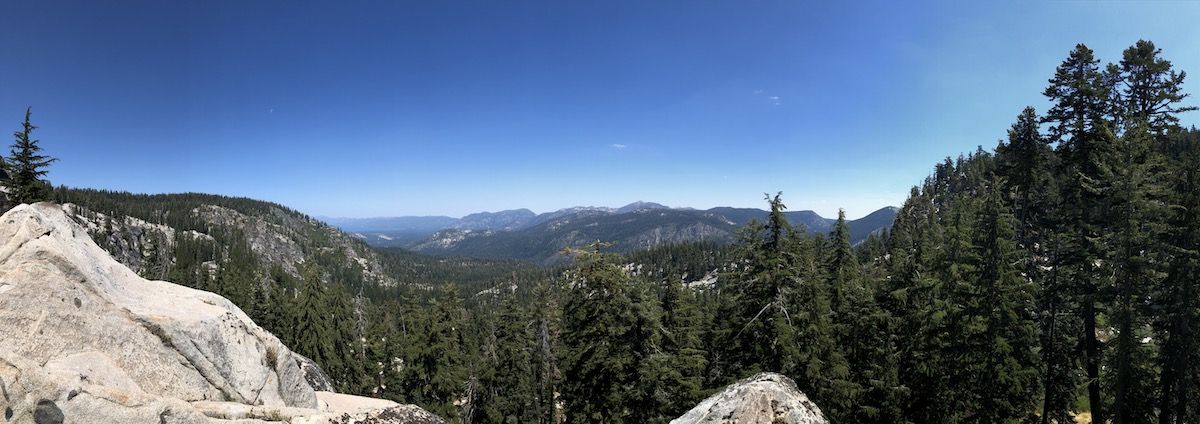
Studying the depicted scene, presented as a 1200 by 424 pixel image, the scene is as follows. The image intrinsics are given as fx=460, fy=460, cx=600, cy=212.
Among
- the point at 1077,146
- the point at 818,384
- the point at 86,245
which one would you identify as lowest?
the point at 818,384

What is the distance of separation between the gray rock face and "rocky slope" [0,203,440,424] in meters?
7.69

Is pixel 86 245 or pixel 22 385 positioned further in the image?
pixel 86 245

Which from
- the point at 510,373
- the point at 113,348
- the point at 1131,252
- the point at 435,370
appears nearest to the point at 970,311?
the point at 1131,252

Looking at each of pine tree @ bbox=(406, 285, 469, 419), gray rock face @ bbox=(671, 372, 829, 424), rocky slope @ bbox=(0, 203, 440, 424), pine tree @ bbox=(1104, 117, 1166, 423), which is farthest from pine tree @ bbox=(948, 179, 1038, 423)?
pine tree @ bbox=(406, 285, 469, 419)

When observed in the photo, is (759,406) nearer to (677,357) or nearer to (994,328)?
(677,357)

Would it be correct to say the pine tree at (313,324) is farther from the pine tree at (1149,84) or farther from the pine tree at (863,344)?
the pine tree at (1149,84)

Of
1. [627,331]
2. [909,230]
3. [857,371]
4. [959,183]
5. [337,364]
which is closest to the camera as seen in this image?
[627,331]

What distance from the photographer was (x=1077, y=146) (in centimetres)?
2891

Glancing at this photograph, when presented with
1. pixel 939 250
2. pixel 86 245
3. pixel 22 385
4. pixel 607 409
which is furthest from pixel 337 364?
pixel 939 250

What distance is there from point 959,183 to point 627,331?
132 m

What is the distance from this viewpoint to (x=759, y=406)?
10031mm

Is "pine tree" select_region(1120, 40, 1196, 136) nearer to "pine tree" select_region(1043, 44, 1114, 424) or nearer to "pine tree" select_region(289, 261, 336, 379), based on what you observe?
"pine tree" select_region(1043, 44, 1114, 424)

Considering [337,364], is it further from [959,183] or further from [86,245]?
[959,183]

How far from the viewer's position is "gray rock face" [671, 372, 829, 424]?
9.88 m
